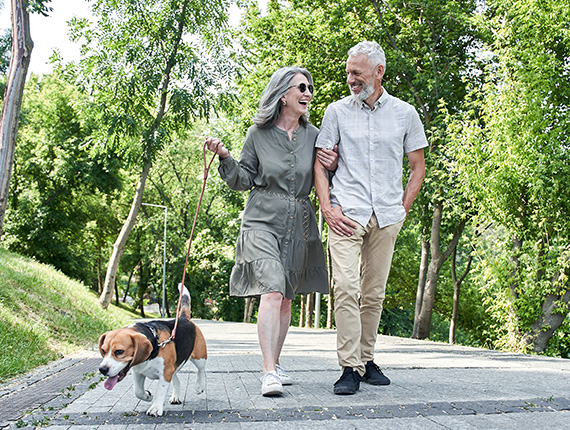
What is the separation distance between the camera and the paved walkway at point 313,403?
3383 mm

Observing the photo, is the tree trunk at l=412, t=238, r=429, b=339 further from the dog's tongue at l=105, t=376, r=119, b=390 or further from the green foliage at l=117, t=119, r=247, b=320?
the green foliage at l=117, t=119, r=247, b=320

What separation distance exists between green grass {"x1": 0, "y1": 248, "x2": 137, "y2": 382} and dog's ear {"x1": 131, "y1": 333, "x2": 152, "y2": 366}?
2972 millimetres

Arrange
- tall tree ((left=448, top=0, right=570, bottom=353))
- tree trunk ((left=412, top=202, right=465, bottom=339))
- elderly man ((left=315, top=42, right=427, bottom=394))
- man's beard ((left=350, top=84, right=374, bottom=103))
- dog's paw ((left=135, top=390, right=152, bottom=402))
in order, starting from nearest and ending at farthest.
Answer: dog's paw ((left=135, top=390, right=152, bottom=402)) → elderly man ((left=315, top=42, right=427, bottom=394)) → man's beard ((left=350, top=84, right=374, bottom=103)) → tall tree ((left=448, top=0, right=570, bottom=353)) → tree trunk ((left=412, top=202, right=465, bottom=339))

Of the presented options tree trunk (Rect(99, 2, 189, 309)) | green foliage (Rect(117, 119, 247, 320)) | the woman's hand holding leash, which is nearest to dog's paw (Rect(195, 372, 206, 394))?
the woman's hand holding leash

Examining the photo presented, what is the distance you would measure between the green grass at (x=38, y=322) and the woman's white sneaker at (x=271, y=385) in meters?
2.88

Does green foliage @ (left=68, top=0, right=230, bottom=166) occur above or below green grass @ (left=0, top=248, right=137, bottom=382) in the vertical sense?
above

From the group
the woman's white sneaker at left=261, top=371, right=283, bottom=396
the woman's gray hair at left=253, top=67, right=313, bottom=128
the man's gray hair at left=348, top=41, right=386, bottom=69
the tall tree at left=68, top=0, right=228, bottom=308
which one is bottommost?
the woman's white sneaker at left=261, top=371, right=283, bottom=396

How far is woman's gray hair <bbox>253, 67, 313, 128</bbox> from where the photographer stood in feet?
15.7

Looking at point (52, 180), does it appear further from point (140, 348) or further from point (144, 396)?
point (140, 348)

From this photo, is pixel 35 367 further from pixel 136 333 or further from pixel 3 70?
pixel 3 70

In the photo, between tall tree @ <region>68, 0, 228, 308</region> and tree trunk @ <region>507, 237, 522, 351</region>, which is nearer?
tree trunk @ <region>507, 237, 522, 351</region>

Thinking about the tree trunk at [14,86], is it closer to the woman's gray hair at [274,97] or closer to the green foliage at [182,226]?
the woman's gray hair at [274,97]

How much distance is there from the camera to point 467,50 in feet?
55.0

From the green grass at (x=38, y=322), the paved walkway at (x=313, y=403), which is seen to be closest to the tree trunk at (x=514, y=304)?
the paved walkway at (x=313, y=403)
